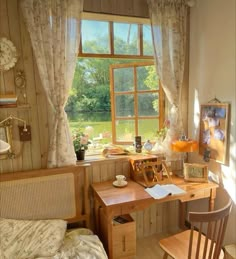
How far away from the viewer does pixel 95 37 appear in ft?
7.73

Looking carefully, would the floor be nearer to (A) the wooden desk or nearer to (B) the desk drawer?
(A) the wooden desk

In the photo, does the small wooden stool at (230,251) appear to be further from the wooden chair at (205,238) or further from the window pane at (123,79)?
the window pane at (123,79)

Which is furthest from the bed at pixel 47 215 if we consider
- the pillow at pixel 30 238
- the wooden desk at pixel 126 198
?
the wooden desk at pixel 126 198

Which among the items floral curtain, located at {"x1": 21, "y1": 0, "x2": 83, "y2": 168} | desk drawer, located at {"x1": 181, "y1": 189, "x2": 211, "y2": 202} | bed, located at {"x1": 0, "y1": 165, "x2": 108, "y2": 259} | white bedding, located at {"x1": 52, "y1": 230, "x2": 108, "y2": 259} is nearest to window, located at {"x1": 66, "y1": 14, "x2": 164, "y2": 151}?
floral curtain, located at {"x1": 21, "y1": 0, "x2": 83, "y2": 168}

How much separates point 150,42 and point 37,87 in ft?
4.29

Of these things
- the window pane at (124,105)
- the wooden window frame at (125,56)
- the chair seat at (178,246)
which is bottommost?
the chair seat at (178,246)

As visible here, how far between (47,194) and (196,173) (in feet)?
4.75

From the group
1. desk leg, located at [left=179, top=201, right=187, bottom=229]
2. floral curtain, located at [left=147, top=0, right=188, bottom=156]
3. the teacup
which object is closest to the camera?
the teacup

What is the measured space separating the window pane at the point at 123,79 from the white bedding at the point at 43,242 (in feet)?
4.87

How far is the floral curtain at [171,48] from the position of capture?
2.34 metres

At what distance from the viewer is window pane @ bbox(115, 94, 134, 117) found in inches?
101

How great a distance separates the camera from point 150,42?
8.29 feet

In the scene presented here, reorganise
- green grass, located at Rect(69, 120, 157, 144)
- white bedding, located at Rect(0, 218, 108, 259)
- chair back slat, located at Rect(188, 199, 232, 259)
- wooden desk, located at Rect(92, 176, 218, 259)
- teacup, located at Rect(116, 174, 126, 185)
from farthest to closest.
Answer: green grass, located at Rect(69, 120, 157, 144) < teacup, located at Rect(116, 174, 126, 185) < wooden desk, located at Rect(92, 176, 218, 259) < white bedding, located at Rect(0, 218, 108, 259) < chair back slat, located at Rect(188, 199, 232, 259)

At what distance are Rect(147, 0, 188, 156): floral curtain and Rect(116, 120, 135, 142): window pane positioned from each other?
1.29ft
